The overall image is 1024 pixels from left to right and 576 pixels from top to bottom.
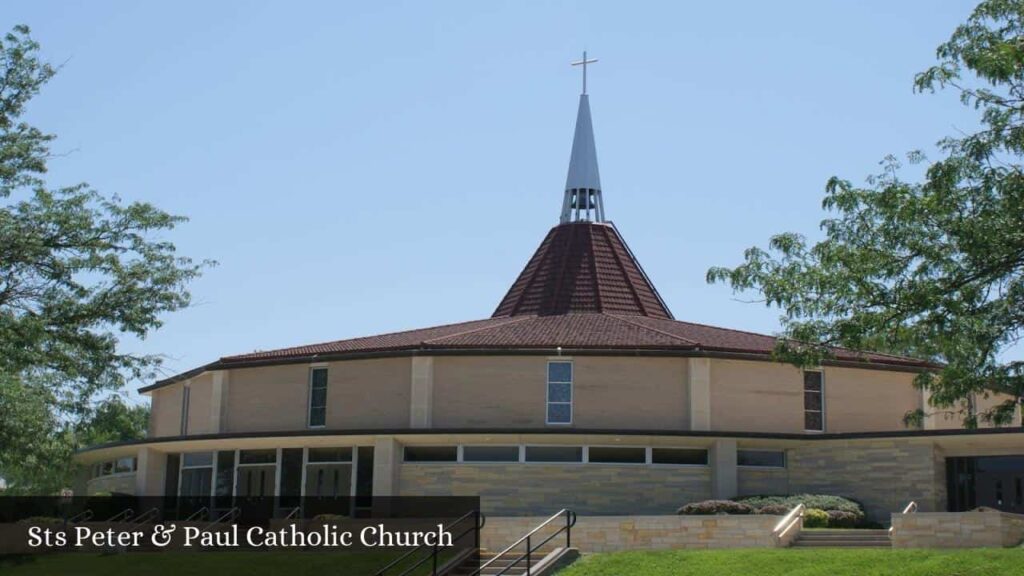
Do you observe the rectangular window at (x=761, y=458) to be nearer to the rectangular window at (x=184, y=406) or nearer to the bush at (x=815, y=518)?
the bush at (x=815, y=518)

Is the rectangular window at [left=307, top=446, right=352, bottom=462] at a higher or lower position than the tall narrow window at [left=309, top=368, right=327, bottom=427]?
lower

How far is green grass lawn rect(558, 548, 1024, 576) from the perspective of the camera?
2270cm

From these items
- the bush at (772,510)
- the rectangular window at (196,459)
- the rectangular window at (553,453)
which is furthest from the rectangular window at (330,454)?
the bush at (772,510)

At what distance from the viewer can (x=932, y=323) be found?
20531 millimetres

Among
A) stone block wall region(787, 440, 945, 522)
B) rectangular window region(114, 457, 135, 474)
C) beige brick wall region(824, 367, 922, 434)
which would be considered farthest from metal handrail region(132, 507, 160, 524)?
beige brick wall region(824, 367, 922, 434)

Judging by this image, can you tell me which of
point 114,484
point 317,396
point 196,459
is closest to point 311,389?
point 317,396

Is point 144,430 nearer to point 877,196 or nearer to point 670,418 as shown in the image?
point 670,418

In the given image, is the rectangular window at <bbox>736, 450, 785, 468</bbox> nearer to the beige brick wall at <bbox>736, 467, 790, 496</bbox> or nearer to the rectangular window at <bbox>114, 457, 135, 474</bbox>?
the beige brick wall at <bbox>736, 467, 790, 496</bbox>

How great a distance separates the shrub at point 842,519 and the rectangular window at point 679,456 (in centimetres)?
492

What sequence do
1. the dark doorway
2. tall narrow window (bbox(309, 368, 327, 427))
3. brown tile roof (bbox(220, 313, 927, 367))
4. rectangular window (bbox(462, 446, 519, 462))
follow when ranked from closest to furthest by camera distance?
1. the dark doorway
2. rectangular window (bbox(462, 446, 519, 462))
3. brown tile roof (bbox(220, 313, 927, 367))
4. tall narrow window (bbox(309, 368, 327, 427))

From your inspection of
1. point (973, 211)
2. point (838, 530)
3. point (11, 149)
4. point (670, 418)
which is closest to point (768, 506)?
point (838, 530)

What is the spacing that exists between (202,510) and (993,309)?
26.4m

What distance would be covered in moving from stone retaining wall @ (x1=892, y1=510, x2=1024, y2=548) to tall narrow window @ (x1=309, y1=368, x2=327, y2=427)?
64.4 ft

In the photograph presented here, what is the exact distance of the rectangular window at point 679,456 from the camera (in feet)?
126
